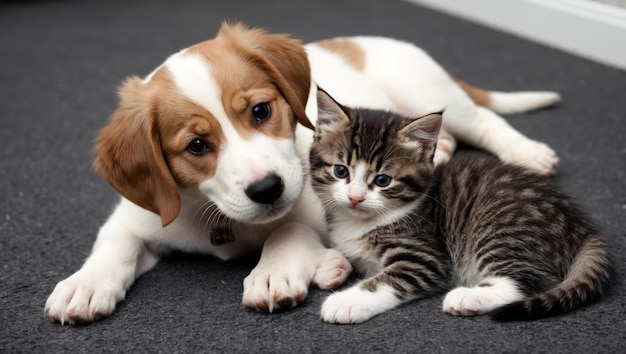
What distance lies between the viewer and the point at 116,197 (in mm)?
3256

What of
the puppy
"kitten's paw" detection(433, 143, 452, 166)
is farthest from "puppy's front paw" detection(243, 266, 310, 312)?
"kitten's paw" detection(433, 143, 452, 166)

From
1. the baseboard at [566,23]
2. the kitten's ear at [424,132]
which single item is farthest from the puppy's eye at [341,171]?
the baseboard at [566,23]

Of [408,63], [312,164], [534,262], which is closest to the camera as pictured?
[534,262]

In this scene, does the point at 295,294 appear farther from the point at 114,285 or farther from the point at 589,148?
the point at 589,148

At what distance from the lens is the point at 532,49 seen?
4.81 metres

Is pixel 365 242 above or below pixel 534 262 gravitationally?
below

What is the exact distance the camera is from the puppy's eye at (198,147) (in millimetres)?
2251

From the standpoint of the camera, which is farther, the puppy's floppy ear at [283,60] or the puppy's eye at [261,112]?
the puppy's floppy ear at [283,60]

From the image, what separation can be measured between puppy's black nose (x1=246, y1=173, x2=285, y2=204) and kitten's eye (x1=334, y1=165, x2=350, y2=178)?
24cm

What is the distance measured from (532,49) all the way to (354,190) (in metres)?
3.00

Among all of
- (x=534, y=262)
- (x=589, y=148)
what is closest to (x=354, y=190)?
(x=534, y=262)

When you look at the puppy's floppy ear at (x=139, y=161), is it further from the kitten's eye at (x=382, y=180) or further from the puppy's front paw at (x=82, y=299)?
the kitten's eye at (x=382, y=180)

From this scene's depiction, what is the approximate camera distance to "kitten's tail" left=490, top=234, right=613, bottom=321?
1.99 m

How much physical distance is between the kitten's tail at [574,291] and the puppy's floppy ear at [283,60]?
936 millimetres
